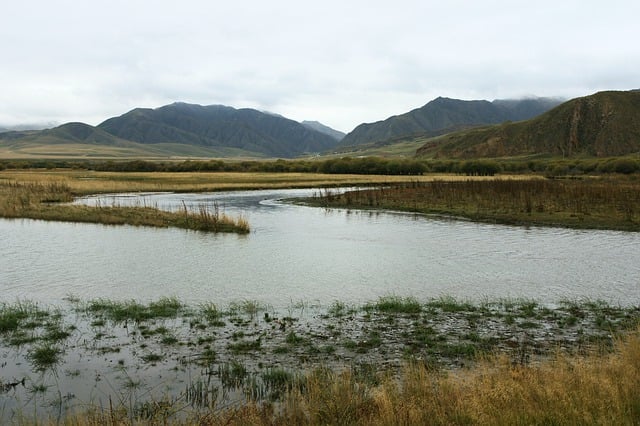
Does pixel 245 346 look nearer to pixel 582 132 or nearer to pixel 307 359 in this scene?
pixel 307 359

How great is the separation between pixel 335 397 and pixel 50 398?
5.59 meters

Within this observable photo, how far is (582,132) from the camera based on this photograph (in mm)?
178250

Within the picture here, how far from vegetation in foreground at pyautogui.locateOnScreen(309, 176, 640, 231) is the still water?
4.12 meters

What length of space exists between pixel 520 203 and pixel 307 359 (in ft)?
130

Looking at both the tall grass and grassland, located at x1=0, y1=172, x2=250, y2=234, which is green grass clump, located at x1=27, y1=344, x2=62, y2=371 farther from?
grassland, located at x1=0, y1=172, x2=250, y2=234

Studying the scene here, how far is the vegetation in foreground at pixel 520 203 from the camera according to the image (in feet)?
126

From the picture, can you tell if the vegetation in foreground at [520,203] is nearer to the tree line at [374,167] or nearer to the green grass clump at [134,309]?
the green grass clump at [134,309]

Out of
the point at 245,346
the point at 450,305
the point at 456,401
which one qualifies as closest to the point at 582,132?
the point at 450,305

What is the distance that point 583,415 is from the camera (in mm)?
7633

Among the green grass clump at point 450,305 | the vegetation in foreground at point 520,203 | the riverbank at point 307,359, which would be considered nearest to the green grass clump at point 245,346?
the riverbank at point 307,359

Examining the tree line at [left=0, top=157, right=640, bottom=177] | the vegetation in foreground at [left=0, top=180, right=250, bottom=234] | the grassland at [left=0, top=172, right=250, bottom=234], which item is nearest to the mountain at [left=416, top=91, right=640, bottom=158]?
the tree line at [left=0, top=157, right=640, bottom=177]

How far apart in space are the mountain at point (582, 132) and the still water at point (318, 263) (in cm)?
15426

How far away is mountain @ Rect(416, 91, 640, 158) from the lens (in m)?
169

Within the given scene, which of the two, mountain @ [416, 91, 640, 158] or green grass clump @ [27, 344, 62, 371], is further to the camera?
mountain @ [416, 91, 640, 158]
